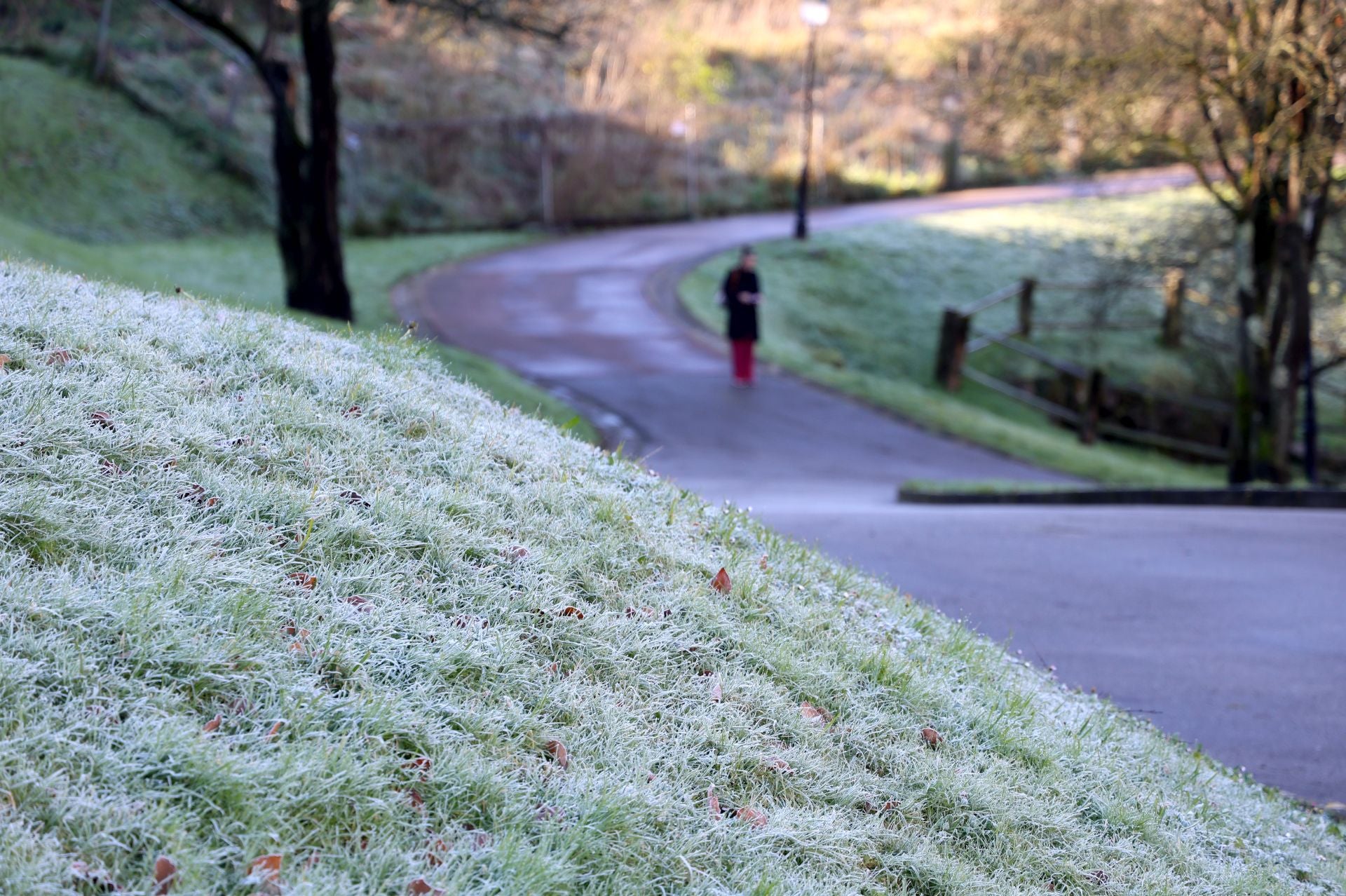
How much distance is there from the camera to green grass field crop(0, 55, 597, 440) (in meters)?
22.0

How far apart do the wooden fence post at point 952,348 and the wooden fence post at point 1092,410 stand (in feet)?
8.44

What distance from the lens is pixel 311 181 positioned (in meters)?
16.9

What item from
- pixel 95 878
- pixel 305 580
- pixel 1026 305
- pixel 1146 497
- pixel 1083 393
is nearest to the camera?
pixel 95 878

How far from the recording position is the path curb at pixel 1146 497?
39.9 feet

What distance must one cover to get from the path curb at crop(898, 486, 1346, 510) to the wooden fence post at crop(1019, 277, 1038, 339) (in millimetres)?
13158

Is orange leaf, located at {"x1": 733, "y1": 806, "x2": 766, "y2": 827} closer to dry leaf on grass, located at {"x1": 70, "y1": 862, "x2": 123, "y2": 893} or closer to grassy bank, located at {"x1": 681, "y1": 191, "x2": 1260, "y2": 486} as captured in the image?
dry leaf on grass, located at {"x1": 70, "y1": 862, "x2": 123, "y2": 893}

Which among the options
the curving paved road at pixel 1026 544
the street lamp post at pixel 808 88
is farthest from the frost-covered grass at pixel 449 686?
the street lamp post at pixel 808 88

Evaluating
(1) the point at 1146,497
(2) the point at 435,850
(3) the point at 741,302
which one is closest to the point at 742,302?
(3) the point at 741,302

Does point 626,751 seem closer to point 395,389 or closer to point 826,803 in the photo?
point 826,803

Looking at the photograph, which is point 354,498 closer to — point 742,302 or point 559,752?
point 559,752

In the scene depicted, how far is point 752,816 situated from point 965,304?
25.9 m

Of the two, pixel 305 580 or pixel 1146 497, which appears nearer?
pixel 305 580

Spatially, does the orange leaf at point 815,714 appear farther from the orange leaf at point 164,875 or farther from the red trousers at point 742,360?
the red trousers at point 742,360

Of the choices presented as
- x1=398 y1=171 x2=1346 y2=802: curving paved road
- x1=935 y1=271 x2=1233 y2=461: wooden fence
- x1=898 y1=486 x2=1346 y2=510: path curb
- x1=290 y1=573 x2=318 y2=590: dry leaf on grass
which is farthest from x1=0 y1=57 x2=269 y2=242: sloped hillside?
x1=290 y1=573 x2=318 y2=590: dry leaf on grass
